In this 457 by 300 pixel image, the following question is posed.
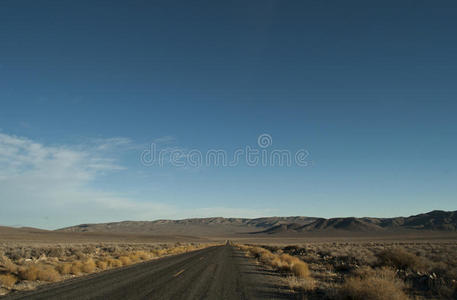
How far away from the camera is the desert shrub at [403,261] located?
19.1m

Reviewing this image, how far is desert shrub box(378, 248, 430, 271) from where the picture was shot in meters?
19.1

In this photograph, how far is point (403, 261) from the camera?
1978 centimetres

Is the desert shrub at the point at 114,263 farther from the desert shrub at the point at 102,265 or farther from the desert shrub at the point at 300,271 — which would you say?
the desert shrub at the point at 300,271

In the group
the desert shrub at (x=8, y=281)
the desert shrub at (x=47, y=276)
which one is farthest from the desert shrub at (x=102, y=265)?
the desert shrub at (x=8, y=281)

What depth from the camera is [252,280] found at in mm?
14164

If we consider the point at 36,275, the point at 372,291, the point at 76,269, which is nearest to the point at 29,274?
the point at 36,275

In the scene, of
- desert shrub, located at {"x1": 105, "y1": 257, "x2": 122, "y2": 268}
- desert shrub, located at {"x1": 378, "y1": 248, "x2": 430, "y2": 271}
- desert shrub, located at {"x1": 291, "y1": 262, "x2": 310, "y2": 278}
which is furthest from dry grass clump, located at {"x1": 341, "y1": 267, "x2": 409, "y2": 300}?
desert shrub, located at {"x1": 105, "y1": 257, "x2": 122, "y2": 268}

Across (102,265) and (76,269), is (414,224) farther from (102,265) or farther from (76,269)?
(76,269)

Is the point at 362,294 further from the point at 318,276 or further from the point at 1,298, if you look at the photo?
the point at 1,298

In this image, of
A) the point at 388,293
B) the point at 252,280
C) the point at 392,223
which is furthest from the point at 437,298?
the point at 392,223

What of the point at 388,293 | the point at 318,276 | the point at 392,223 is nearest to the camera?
the point at 388,293

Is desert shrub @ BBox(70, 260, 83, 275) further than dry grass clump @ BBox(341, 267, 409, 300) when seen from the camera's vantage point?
Yes

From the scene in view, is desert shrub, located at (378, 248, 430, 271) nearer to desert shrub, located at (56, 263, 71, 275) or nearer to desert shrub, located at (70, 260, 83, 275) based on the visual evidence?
desert shrub, located at (70, 260, 83, 275)

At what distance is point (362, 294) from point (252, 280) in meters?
5.49
